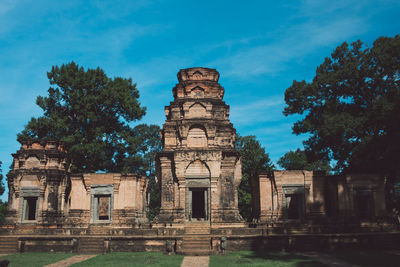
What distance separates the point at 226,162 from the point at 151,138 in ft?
99.8

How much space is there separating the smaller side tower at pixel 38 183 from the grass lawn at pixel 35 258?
5.86 m

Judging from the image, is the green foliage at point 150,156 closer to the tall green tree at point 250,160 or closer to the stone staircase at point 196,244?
the tall green tree at point 250,160

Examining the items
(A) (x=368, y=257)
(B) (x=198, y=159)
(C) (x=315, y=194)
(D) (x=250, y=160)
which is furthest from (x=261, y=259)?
(D) (x=250, y=160)

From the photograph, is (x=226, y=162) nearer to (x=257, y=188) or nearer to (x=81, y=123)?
(x=257, y=188)

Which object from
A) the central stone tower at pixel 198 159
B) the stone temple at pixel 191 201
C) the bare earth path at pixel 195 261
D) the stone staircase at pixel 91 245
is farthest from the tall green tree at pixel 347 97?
the stone staircase at pixel 91 245

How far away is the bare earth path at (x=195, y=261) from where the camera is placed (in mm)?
13258

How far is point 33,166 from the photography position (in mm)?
23188

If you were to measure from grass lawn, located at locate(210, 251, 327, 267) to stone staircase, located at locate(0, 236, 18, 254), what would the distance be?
10.7 meters

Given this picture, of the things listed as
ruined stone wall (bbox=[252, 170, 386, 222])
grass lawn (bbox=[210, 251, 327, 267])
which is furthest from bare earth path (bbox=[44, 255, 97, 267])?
ruined stone wall (bbox=[252, 170, 386, 222])

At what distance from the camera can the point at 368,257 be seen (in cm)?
1426

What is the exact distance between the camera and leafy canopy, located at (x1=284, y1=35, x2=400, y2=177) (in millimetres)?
24172

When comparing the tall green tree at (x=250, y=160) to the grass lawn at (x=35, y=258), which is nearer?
the grass lawn at (x=35, y=258)

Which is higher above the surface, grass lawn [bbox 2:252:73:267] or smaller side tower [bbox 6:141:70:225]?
smaller side tower [bbox 6:141:70:225]

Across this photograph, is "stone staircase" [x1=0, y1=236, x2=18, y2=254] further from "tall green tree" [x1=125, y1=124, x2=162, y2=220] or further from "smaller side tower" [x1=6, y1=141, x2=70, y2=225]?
"tall green tree" [x1=125, y1=124, x2=162, y2=220]
